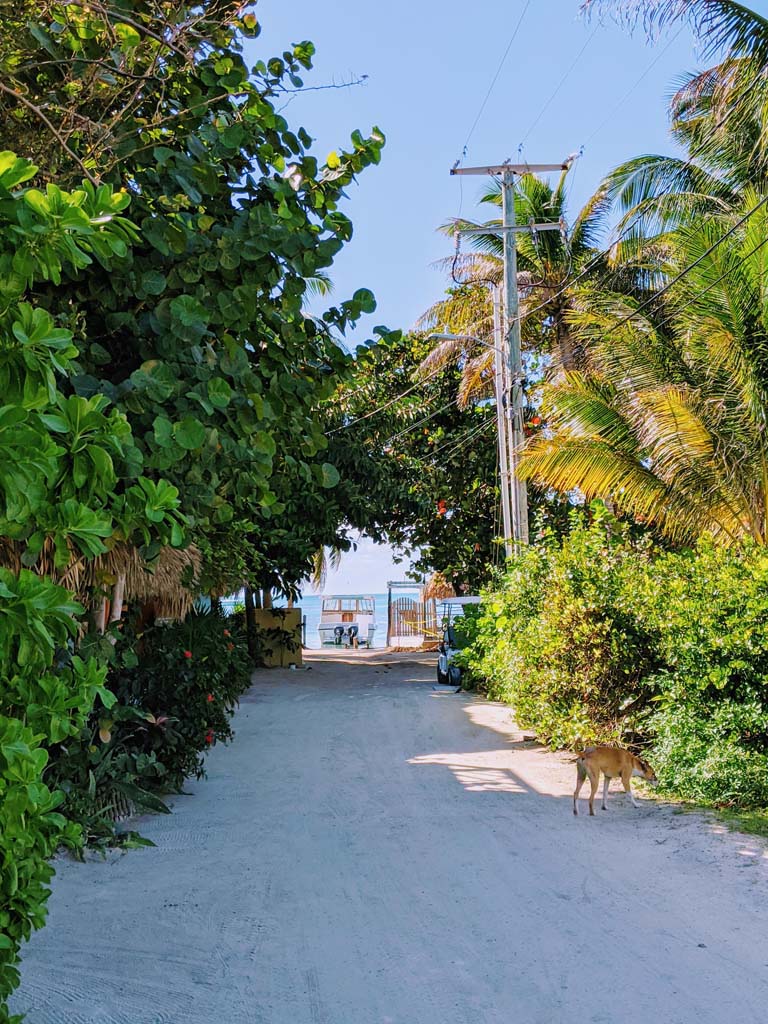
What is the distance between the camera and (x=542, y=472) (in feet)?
49.3

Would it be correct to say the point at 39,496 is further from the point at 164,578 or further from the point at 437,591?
the point at 437,591

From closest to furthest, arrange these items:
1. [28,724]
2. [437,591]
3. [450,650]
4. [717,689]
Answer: [28,724] → [717,689] → [450,650] → [437,591]

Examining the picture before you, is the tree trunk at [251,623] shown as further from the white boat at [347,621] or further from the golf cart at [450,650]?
the white boat at [347,621]

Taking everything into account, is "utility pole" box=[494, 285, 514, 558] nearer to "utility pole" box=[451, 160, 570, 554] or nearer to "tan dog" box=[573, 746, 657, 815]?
"utility pole" box=[451, 160, 570, 554]

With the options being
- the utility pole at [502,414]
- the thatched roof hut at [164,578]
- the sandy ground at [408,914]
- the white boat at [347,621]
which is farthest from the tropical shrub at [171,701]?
the white boat at [347,621]

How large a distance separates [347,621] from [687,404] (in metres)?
34.1

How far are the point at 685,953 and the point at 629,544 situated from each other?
23.1 ft

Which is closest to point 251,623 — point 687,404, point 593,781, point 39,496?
point 687,404

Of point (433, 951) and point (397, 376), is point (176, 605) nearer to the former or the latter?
point (433, 951)

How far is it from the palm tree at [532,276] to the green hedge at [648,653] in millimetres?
13185

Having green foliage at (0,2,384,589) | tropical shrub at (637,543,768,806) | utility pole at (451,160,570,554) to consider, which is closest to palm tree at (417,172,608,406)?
utility pole at (451,160,570,554)

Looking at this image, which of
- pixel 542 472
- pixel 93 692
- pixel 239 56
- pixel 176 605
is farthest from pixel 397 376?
pixel 93 692

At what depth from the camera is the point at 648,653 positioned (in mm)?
10398

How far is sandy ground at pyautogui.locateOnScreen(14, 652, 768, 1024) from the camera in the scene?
479 centimetres
